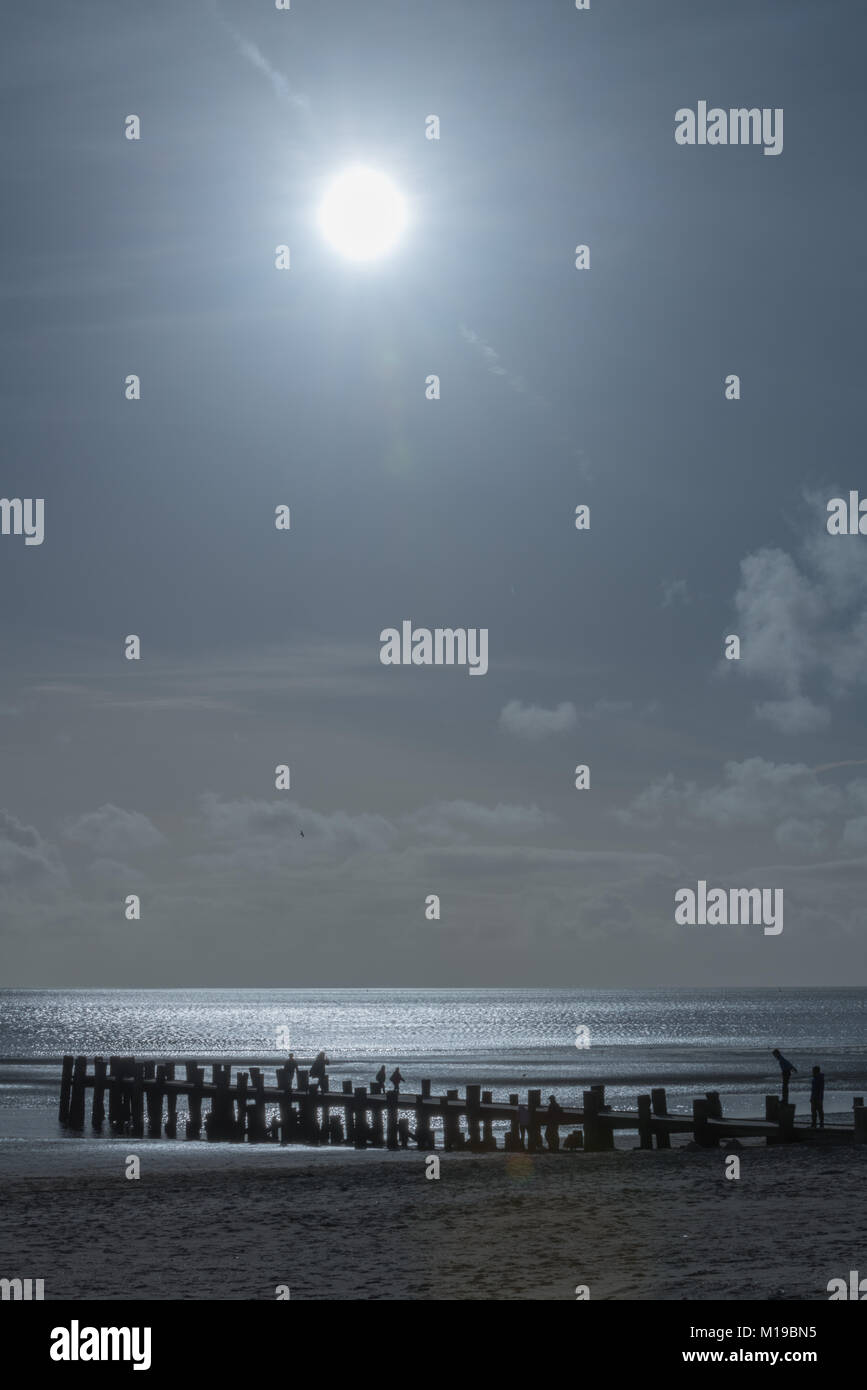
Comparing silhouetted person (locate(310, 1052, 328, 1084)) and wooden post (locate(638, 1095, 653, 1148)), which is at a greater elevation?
silhouetted person (locate(310, 1052, 328, 1084))

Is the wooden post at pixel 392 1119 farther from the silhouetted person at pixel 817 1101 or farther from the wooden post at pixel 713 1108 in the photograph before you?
the silhouetted person at pixel 817 1101

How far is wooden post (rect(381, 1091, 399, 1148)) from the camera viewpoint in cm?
3521

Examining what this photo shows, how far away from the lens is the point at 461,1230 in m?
18.0

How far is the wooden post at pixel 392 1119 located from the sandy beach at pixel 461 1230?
846cm

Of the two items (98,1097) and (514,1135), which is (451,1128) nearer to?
(514,1135)

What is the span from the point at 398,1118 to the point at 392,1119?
13.7 feet

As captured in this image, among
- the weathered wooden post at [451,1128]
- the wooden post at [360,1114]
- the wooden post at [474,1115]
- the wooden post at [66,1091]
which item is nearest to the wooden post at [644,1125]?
the wooden post at [474,1115]

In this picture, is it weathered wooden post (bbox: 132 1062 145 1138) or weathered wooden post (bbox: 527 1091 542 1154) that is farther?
weathered wooden post (bbox: 132 1062 145 1138)

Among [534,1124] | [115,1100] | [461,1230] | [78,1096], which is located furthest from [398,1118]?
[461,1230]

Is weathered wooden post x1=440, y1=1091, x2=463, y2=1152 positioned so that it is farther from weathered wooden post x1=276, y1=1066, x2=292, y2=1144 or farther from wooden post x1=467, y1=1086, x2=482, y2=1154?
weathered wooden post x1=276, y1=1066, x2=292, y2=1144

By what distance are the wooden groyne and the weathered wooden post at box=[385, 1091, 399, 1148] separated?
25 millimetres

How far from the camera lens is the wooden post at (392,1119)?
35206mm

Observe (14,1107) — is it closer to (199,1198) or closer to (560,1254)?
(199,1198)

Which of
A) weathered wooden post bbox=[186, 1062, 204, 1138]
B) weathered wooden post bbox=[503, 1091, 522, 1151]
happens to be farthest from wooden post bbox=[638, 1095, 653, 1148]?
weathered wooden post bbox=[186, 1062, 204, 1138]
